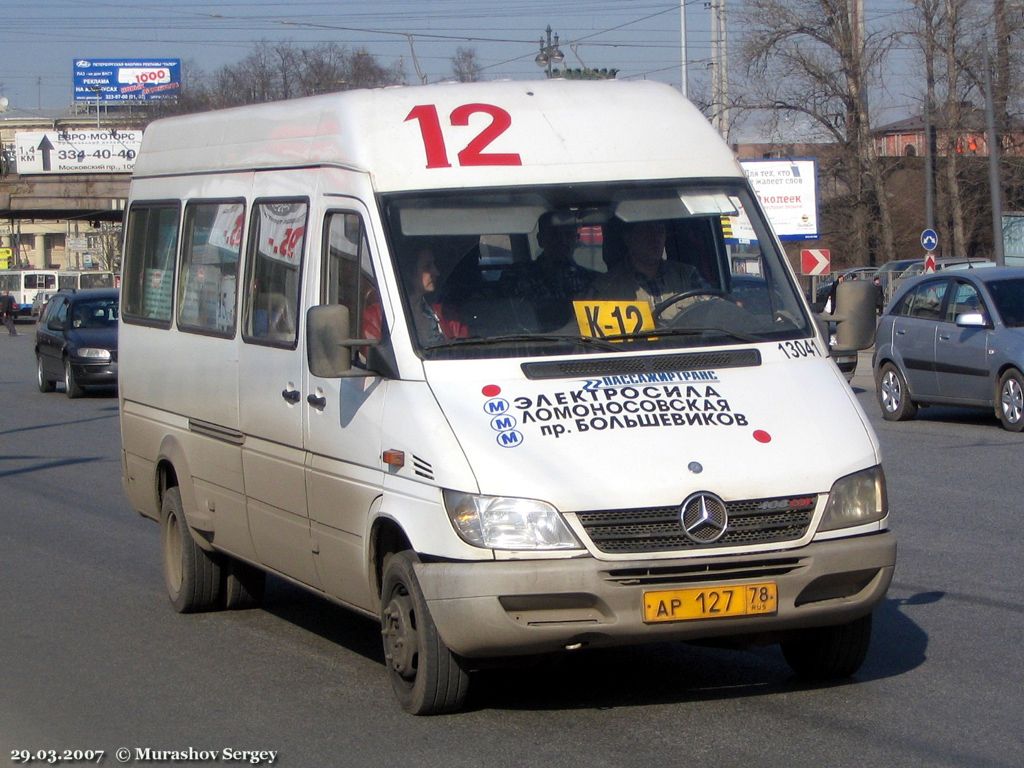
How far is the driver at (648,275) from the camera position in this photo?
253 inches

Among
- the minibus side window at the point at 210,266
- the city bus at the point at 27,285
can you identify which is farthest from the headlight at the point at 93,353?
the city bus at the point at 27,285

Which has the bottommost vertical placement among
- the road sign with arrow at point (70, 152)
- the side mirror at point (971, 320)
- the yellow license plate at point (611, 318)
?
the side mirror at point (971, 320)

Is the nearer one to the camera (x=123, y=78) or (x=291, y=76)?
(x=291, y=76)

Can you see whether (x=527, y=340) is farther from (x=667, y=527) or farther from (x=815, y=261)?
(x=815, y=261)

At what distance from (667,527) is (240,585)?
3.68 m

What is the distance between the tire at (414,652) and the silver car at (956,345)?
444 inches

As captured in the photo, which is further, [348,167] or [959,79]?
[959,79]

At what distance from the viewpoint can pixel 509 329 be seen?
6.19 metres

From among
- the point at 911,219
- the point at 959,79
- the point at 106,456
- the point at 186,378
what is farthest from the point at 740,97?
the point at 186,378

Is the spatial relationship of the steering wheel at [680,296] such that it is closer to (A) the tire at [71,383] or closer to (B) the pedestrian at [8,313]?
(A) the tire at [71,383]

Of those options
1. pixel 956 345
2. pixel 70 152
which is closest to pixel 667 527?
pixel 956 345

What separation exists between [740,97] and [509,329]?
53601 millimetres

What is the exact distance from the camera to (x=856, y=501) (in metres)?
5.81

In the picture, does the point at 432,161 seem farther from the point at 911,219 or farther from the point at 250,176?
the point at 911,219
